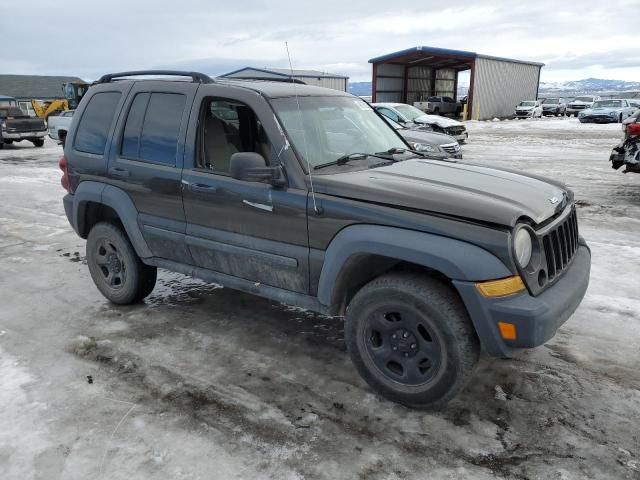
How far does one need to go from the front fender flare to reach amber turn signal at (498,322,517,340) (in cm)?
26

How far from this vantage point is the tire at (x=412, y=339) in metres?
2.87

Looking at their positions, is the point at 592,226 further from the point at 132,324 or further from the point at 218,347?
the point at 132,324

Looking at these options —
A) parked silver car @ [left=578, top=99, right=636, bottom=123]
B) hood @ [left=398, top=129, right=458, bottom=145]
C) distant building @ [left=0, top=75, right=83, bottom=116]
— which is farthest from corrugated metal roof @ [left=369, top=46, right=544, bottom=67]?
distant building @ [left=0, top=75, right=83, bottom=116]

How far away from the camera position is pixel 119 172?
4.28 metres

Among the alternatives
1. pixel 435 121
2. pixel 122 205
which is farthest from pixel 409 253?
pixel 435 121

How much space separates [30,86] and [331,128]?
245 feet

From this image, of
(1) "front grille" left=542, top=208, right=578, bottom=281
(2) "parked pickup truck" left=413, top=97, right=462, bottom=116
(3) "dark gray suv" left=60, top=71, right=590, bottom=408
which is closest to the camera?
(3) "dark gray suv" left=60, top=71, right=590, bottom=408

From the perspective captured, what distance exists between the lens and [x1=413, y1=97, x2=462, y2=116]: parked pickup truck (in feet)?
118

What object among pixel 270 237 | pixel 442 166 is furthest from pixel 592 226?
pixel 270 237

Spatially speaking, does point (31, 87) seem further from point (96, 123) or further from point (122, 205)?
point (122, 205)

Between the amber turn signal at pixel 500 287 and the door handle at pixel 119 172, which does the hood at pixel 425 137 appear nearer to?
the door handle at pixel 119 172

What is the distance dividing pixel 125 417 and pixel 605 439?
273cm

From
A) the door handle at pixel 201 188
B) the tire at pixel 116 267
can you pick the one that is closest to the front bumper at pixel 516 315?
the door handle at pixel 201 188

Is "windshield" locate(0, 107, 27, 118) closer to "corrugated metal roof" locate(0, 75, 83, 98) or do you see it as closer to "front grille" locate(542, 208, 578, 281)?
"front grille" locate(542, 208, 578, 281)
